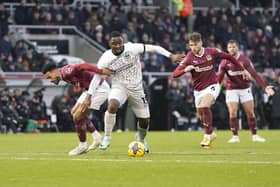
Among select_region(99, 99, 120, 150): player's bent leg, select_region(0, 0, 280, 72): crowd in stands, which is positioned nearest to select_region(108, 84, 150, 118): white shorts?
select_region(99, 99, 120, 150): player's bent leg

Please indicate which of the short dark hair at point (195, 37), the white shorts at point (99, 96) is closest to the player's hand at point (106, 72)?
the white shorts at point (99, 96)

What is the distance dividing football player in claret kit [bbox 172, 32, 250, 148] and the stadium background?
1276cm

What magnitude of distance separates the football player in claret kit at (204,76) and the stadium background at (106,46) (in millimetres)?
12757

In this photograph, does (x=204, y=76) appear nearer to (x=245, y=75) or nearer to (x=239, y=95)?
(x=245, y=75)

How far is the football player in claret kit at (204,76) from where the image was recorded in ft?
66.4

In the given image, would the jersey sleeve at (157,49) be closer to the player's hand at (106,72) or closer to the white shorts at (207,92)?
the player's hand at (106,72)

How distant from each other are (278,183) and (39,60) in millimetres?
24959

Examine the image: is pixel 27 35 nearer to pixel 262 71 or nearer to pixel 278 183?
pixel 262 71

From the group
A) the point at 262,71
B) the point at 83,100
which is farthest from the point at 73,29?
the point at 83,100

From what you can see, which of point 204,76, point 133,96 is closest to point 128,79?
point 133,96

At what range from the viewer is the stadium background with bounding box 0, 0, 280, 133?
1350 inches

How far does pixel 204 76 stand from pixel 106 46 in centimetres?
1865

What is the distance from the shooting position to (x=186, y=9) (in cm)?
4200

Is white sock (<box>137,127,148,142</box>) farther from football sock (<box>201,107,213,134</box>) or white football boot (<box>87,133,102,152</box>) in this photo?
football sock (<box>201,107,213,134</box>)
